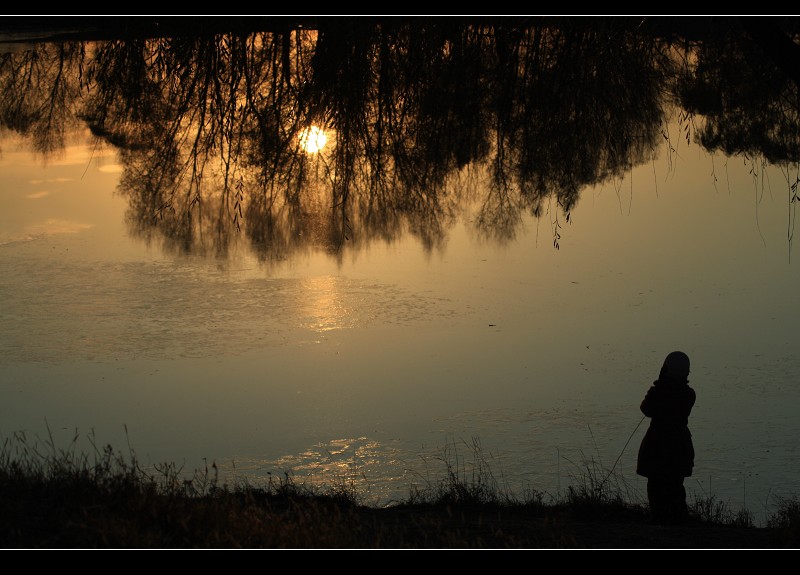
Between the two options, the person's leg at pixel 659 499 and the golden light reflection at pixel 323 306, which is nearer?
the person's leg at pixel 659 499

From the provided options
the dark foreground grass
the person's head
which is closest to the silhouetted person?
the person's head

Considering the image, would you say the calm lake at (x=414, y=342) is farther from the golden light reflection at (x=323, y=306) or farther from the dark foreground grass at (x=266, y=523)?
the dark foreground grass at (x=266, y=523)

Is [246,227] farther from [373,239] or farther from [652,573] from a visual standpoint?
[652,573]

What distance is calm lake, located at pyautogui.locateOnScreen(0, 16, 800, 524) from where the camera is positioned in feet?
22.3

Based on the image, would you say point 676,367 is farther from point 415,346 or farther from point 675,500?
point 415,346

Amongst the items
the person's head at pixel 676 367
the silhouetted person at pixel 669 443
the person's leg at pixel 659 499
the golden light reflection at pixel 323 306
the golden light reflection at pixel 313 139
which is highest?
the golden light reflection at pixel 313 139

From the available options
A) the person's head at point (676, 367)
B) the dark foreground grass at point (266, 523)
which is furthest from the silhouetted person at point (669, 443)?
the dark foreground grass at point (266, 523)

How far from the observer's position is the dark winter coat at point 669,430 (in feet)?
16.5

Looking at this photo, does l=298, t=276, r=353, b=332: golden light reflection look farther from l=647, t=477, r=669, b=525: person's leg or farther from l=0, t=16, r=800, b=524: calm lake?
l=647, t=477, r=669, b=525: person's leg

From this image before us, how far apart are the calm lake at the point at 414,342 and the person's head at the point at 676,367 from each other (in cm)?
140

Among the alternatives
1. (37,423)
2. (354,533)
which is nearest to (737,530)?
(354,533)

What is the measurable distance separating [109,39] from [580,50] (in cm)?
504

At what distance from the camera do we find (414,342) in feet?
28.5

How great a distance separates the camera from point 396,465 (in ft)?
21.6
